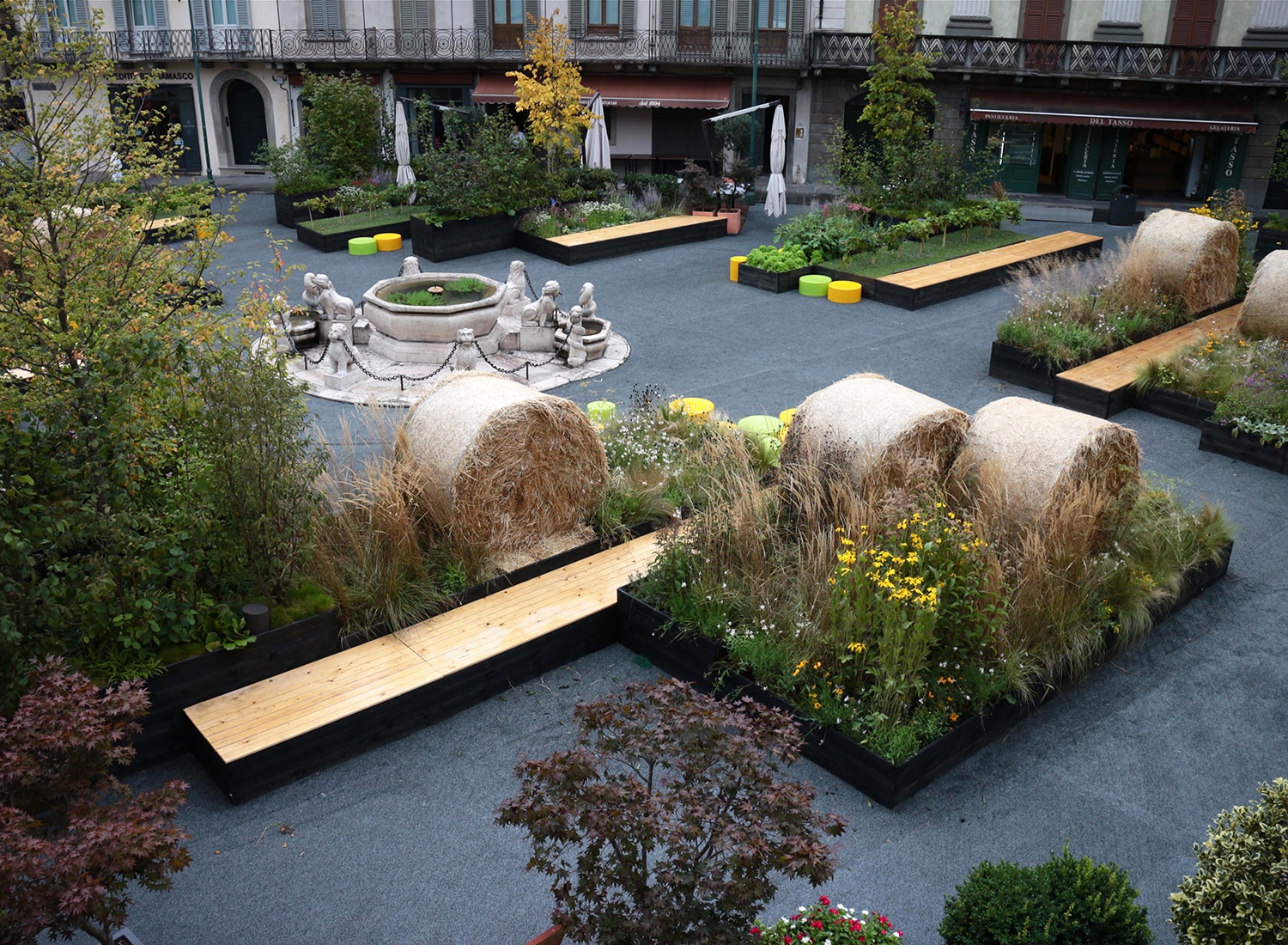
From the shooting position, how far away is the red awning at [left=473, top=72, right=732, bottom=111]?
28719mm

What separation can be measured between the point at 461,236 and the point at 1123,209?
45.2ft

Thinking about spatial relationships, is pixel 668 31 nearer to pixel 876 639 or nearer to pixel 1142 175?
pixel 1142 175

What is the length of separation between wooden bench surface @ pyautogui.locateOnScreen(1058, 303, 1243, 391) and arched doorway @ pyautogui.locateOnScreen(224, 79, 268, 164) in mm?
24671

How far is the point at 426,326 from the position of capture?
46.6 ft

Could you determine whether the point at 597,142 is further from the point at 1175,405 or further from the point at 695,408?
the point at 1175,405

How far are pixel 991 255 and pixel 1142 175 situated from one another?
11.6m

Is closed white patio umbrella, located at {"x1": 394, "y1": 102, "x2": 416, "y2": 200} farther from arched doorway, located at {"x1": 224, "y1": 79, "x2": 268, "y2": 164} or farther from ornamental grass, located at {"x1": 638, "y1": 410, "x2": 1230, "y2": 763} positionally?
ornamental grass, located at {"x1": 638, "y1": 410, "x2": 1230, "y2": 763}

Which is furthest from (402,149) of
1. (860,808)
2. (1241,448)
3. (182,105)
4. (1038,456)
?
(860,808)

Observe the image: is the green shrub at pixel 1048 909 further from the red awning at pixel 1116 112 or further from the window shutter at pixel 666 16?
the window shutter at pixel 666 16

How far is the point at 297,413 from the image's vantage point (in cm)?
766

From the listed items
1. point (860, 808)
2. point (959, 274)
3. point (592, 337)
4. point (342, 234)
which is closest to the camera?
point (860, 808)

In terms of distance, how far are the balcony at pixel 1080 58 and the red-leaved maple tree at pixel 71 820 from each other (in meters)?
24.6

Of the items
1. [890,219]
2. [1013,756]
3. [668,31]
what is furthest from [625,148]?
[1013,756]

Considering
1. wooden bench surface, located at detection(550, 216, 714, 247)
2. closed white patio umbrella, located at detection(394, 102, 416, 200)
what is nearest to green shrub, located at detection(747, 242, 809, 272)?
wooden bench surface, located at detection(550, 216, 714, 247)
